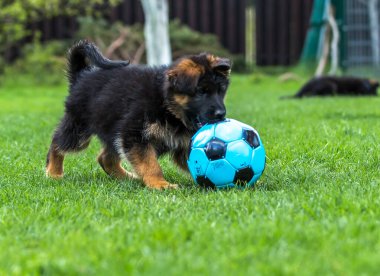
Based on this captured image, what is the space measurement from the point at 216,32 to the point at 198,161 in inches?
667

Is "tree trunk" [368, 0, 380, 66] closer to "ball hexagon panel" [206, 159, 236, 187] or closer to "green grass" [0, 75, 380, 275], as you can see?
"green grass" [0, 75, 380, 275]

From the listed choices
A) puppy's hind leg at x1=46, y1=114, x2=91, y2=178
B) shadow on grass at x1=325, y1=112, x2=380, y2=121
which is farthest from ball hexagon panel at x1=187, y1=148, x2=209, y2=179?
shadow on grass at x1=325, y1=112, x2=380, y2=121

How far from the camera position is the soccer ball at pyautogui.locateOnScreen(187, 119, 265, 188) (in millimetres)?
4020

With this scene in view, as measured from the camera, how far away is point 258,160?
4078mm

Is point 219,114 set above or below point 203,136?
above

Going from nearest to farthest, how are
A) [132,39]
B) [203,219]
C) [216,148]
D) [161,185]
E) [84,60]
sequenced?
[203,219] → [216,148] → [161,185] → [84,60] → [132,39]

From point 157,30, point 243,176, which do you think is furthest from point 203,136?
point 157,30

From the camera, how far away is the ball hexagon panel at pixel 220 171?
4020mm

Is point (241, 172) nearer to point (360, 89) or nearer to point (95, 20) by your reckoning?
point (360, 89)

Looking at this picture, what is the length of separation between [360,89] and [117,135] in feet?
26.9

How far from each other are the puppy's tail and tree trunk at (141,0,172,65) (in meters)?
9.29

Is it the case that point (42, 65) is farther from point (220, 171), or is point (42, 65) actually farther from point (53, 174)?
point (220, 171)

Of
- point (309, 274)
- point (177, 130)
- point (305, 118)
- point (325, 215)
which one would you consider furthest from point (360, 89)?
point (309, 274)

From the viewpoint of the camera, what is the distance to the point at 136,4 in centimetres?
2039
